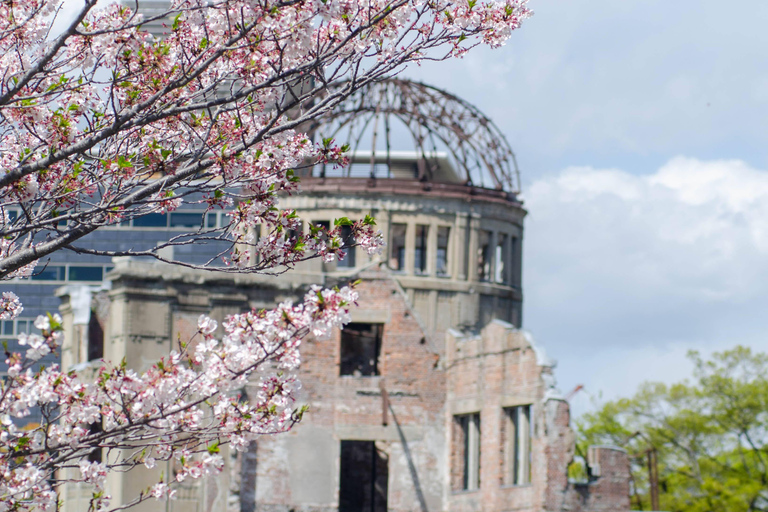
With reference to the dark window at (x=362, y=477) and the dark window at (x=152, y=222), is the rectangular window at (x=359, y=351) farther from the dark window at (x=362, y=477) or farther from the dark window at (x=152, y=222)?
the dark window at (x=152, y=222)

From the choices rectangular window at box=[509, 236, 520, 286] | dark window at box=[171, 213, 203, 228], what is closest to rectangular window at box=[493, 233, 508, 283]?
rectangular window at box=[509, 236, 520, 286]

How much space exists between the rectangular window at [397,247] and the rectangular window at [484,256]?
115 inches

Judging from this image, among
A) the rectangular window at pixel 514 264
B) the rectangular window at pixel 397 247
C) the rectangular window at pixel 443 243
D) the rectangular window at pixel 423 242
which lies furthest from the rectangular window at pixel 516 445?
the rectangular window at pixel 514 264

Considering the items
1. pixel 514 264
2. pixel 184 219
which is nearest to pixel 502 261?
pixel 514 264

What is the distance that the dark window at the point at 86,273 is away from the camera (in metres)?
91.8

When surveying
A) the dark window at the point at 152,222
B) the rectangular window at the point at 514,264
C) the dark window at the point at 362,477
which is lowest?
the dark window at the point at 362,477

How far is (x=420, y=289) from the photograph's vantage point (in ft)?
161

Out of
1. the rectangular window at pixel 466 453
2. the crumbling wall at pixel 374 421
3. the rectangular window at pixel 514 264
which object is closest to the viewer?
the rectangular window at pixel 466 453

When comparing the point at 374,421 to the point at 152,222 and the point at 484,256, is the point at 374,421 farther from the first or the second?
the point at 152,222

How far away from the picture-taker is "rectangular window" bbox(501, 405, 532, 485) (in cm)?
3488

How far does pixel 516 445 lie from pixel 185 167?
2507cm

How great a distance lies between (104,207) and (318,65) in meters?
2.24

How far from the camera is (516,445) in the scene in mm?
35812

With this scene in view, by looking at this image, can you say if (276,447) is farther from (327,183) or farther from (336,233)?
(336,233)
